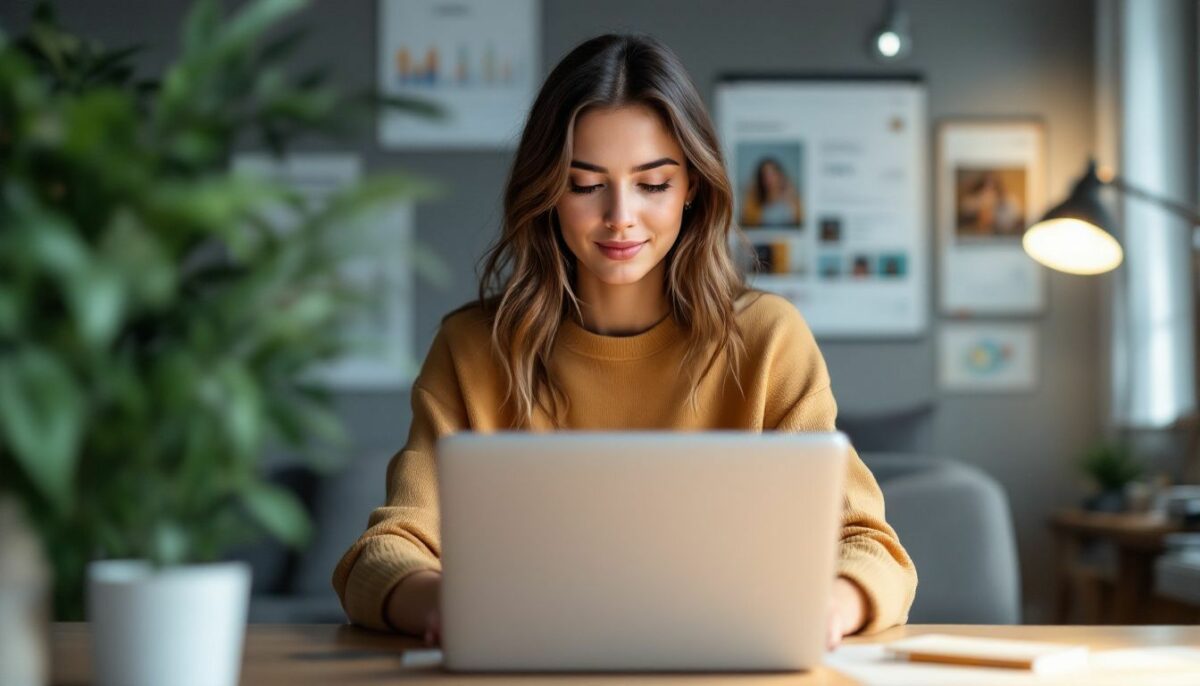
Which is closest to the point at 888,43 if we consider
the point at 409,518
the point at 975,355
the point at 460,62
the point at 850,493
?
the point at 975,355

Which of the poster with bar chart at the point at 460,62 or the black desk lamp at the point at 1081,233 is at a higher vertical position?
the poster with bar chart at the point at 460,62

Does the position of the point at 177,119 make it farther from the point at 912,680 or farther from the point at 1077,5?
the point at 1077,5

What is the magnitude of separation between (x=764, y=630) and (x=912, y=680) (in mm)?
133

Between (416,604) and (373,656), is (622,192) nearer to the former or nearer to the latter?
(416,604)

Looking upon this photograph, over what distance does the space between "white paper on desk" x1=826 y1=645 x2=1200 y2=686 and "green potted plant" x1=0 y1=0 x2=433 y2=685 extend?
54cm

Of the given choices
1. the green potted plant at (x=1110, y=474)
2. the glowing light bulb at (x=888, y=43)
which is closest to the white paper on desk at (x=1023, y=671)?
the green potted plant at (x=1110, y=474)

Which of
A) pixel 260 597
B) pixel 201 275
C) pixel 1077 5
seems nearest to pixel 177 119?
pixel 201 275

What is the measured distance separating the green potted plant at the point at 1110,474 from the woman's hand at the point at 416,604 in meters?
3.32

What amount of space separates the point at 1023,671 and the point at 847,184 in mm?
4054

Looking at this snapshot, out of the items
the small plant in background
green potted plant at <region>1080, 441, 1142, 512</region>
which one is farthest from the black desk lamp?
the small plant in background

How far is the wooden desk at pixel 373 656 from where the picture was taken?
Result: 3.63 ft

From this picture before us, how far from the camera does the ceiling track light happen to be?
502 centimetres

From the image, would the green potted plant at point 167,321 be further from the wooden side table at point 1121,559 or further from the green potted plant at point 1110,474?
the green potted plant at point 1110,474

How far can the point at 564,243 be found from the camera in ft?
6.50
